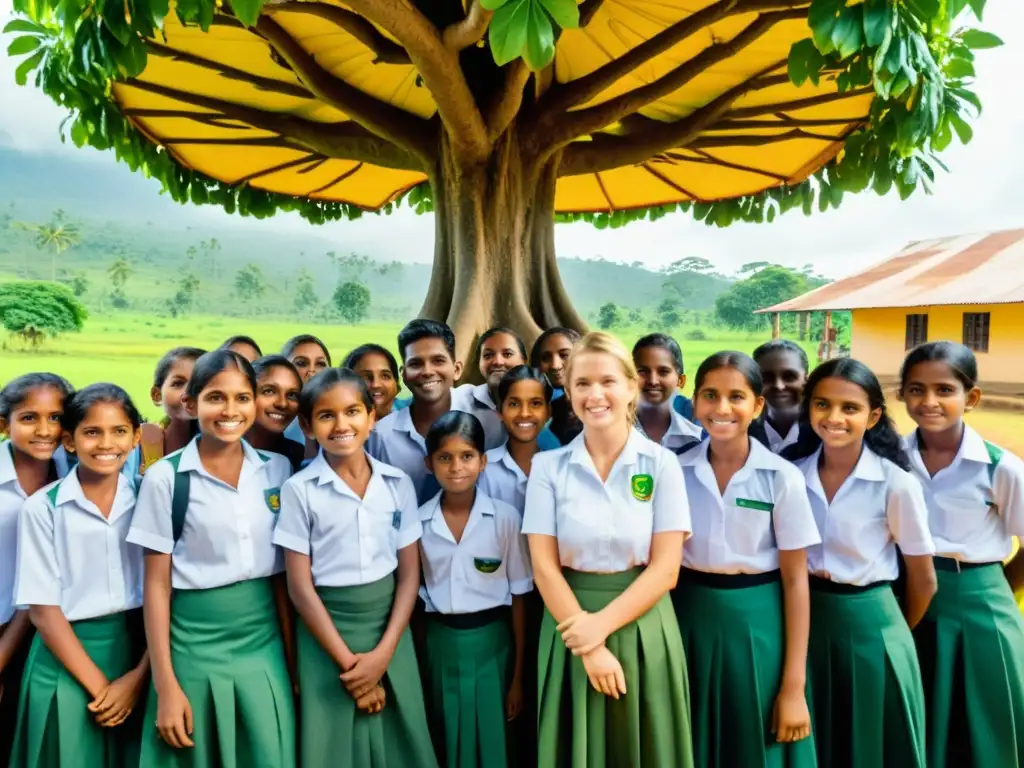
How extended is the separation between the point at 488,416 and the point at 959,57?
3.65 m

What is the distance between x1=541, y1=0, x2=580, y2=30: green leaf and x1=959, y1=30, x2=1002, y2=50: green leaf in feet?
8.92

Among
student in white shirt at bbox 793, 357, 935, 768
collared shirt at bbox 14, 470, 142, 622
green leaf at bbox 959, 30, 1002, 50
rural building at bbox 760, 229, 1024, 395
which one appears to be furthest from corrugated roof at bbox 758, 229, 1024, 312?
collared shirt at bbox 14, 470, 142, 622

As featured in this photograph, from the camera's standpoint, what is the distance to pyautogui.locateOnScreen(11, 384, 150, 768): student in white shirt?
192 cm

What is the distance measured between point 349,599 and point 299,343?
1664 mm

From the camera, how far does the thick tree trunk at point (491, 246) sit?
4.93 metres

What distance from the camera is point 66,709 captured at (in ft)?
6.31

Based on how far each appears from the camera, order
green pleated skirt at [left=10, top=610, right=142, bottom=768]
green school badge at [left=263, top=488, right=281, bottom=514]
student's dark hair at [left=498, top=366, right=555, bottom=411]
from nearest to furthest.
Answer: green pleated skirt at [left=10, top=610, right=142, bottom=768] < green school badge at [left=263, top=488, right=281, bottom=514] < student's dark hair at [left=498, top=366, right=555, bottom=411]

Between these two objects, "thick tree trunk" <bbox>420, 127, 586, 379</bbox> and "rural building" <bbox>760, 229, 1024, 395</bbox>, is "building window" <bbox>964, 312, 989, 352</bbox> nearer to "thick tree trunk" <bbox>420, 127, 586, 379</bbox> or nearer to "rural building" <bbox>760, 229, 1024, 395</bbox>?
"rural building" <bbox>760, 229, 1024, 395</bbox>

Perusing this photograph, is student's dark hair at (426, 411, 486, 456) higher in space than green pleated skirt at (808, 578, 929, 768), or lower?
higher

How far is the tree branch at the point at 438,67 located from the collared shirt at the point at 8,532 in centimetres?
229

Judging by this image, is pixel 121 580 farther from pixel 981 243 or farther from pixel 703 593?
pixel 981 243

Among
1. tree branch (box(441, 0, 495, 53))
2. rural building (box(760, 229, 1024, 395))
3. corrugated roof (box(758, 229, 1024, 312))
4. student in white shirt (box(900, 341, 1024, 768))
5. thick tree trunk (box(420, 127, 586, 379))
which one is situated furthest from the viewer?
rural building (box(760, 229, 1024, 395))

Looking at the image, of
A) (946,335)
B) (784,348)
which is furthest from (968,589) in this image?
(946,335)

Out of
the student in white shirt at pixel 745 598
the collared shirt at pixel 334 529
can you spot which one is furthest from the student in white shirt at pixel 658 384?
the collared shirt at pixel 334 529
